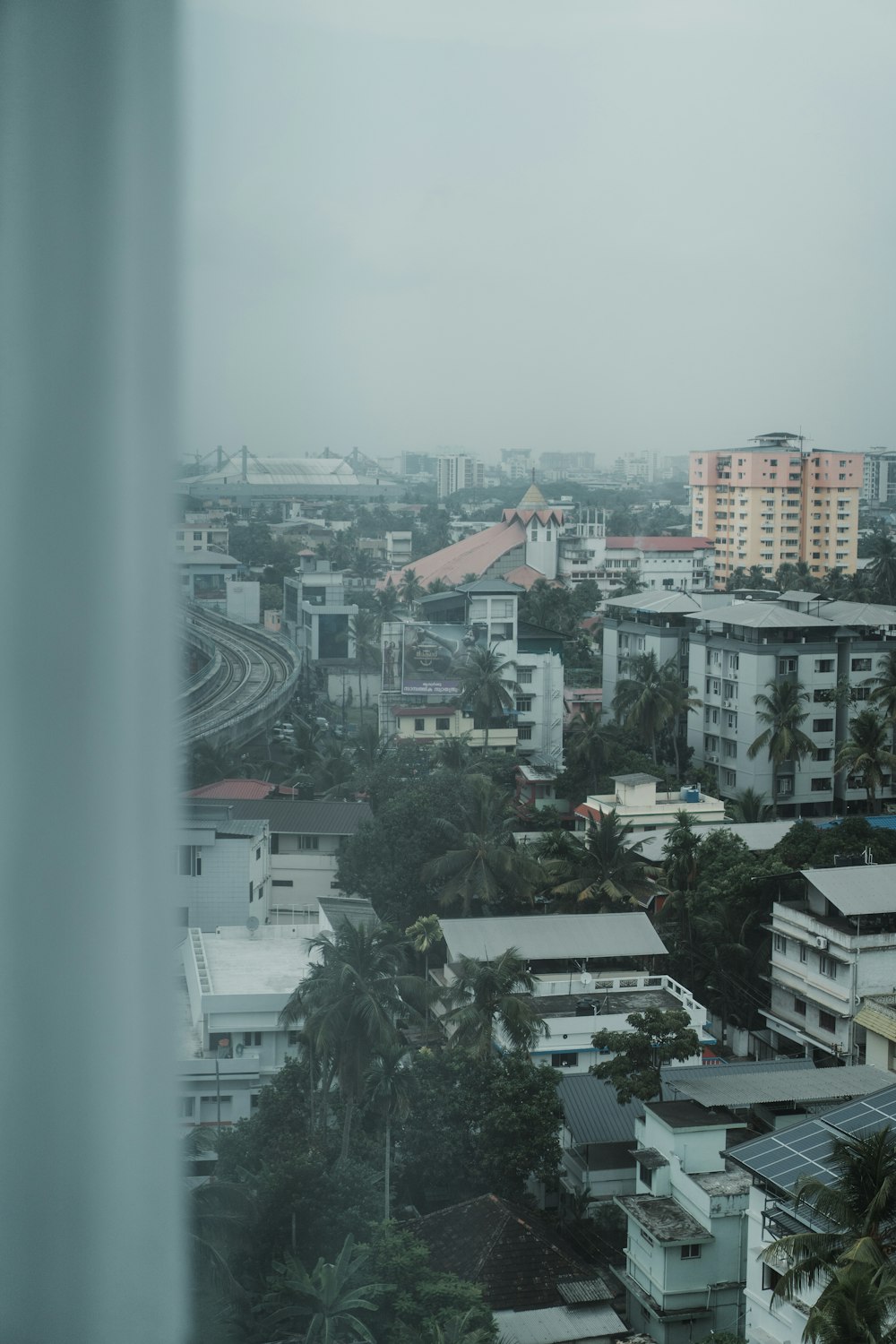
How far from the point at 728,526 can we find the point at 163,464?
1587 cm

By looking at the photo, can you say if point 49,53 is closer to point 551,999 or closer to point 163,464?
point 163,464

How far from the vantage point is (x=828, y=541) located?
1588 cm

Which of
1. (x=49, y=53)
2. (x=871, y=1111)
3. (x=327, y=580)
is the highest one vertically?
(x=49, y=53)

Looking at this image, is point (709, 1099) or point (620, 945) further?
point (620, 945)

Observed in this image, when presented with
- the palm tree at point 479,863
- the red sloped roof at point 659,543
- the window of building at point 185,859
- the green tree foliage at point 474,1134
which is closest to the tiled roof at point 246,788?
the palm tree at point 479,863

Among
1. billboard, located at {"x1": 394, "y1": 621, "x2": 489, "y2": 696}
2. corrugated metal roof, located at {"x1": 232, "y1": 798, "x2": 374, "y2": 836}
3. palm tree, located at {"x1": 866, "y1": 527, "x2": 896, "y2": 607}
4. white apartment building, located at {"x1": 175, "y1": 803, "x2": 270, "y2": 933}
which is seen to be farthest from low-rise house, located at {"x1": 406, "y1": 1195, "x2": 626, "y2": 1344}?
palm tree, located at {"x1": 866, "y1": 527, "x2": 896, "y2": 607}

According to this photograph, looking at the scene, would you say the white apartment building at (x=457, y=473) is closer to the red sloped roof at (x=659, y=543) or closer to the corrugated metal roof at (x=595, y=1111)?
the corrugated metal roof at (x=595, y=1111)

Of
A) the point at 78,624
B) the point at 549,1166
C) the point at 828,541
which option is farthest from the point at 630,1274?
the point at 828,541

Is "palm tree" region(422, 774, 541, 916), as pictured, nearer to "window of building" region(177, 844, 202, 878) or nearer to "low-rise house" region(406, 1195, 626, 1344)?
"low-rise house" region(406, 1195, 626, 1344)

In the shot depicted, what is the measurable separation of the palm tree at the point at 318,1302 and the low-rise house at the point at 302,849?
282 centimetres

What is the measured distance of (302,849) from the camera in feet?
19.2

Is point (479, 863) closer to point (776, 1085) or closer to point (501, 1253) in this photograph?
point (776, 1085)

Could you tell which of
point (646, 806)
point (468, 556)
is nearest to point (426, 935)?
point (646, 806)

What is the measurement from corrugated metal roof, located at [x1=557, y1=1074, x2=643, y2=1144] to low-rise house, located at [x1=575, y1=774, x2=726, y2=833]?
9.20 ft
